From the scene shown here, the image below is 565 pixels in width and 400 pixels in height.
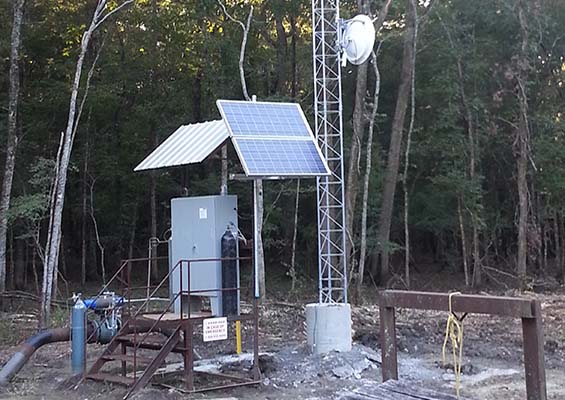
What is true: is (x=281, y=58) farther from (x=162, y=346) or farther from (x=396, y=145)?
(x=162, y=346)

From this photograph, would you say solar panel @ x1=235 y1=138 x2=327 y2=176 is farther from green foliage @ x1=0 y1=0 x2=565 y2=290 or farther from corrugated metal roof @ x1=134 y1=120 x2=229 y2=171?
green foliage @ x1=0 y1=0 x2=565 y2=290

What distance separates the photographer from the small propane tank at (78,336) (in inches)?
376

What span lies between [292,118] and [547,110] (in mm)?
15441

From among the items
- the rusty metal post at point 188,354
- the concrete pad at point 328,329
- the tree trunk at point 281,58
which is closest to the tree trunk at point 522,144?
the tree trunk at point 281,58

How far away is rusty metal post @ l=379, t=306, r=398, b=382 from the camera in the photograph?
5098mm

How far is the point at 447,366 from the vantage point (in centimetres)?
989

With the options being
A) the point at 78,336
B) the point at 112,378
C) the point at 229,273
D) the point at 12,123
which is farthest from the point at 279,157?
the point at 12,123

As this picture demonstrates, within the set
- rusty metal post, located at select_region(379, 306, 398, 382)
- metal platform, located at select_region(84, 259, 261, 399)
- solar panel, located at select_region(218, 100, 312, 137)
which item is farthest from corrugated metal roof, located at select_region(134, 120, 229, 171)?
rusty metal post, located at select_region(379, 306, 398, 382)

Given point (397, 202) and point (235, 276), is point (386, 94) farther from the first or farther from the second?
point (235, 276)

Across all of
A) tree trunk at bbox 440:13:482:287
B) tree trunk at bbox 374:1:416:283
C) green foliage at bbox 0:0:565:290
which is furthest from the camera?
tree trunk at bbox 440:13:482:287

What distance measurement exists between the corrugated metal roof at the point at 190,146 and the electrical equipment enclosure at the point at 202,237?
0.55 metres

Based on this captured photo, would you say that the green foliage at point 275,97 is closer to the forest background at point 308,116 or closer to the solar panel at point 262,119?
the forest background at point 308,116

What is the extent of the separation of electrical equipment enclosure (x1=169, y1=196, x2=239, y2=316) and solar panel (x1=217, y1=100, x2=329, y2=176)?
2.13 feet

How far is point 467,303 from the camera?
456 centimetres
